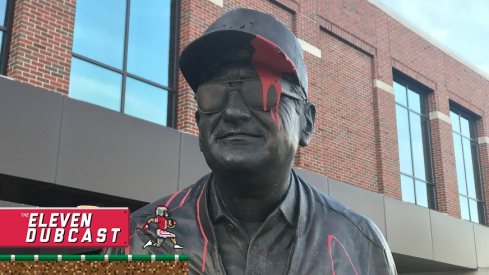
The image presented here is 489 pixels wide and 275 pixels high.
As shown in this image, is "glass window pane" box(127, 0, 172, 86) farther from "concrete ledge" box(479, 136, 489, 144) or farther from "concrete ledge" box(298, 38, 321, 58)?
"concrete ledge" box(479, 136, 489, 144)

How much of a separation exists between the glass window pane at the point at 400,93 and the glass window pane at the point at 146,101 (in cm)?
884

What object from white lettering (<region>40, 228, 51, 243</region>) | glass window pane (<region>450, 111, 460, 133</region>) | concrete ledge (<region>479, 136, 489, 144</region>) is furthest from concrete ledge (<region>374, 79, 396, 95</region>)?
white lettering (<region>40, 228, 51, 243</region>)

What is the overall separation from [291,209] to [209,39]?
612 millimetres

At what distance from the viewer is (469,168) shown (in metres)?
21.3

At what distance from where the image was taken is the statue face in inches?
72.0

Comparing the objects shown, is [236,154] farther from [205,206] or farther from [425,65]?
[425,65]

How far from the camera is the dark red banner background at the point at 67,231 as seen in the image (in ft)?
5.53

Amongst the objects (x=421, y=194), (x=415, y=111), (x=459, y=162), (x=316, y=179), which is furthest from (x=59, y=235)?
(x=459, y=162)

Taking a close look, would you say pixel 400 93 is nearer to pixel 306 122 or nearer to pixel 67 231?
pixel 306 122

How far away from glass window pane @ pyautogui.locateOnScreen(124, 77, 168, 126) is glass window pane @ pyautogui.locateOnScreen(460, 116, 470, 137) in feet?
42.9

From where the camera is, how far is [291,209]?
6.64ft

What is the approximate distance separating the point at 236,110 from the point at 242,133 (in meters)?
0.07

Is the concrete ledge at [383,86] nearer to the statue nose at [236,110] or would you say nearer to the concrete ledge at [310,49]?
the concrete ledge at [310,49]

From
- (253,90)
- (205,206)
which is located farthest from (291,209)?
(253,90)
